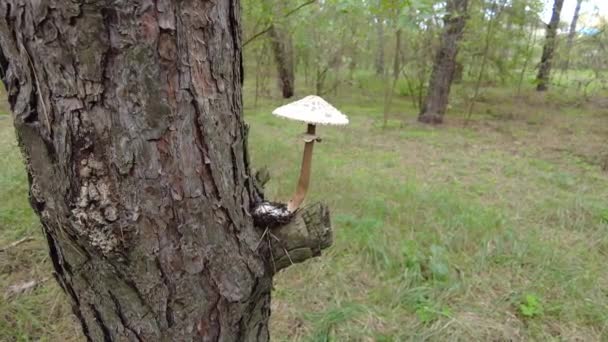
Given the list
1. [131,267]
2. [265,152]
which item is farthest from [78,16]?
[265,152]

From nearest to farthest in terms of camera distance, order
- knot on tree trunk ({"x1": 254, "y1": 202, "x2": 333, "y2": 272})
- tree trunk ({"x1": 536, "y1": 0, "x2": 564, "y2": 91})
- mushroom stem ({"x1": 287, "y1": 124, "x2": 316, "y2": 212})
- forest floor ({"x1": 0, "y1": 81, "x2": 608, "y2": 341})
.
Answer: knot on tree trunk ({"x1": 254, "y1": 202, "x2": 333, "y2": 272})
mushroom stem ({"x1": 287, "y1": 124, "x2": 316, "y2": 212})
forest floor ({"x1": 0, "y1": 81, "x2": 608, "y2": 341})
tree trunk ({"x1": 536, "y1": 0, "x2": 564, "y2": 91})

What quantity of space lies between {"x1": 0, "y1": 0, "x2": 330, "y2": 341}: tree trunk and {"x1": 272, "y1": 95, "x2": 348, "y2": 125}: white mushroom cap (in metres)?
0.35

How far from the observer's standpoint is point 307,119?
1.13 meters

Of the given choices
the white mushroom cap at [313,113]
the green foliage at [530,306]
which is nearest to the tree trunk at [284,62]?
the green foliage at [530,306]

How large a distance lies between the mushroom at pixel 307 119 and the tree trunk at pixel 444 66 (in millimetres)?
6843

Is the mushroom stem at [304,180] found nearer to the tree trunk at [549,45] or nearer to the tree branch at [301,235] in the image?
the tree branch at [301,235]

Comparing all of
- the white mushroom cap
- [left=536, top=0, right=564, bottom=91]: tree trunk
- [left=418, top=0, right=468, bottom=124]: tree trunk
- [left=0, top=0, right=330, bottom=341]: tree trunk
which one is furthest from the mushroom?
[left=536, top=0, right=564, bottom=91]: tree trunk

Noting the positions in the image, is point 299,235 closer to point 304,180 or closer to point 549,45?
point 304,180

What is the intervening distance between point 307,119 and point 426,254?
6.38ft

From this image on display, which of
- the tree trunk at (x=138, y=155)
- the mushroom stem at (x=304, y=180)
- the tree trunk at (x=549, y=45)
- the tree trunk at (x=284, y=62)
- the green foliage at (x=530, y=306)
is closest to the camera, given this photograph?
the tree trunk at (x=138, y=155)

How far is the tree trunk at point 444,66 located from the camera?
7.18 metres

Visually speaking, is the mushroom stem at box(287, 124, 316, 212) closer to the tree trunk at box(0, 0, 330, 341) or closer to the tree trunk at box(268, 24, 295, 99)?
the tree trunk at box(0, 0, 330, 341)

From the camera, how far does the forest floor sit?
2018mm

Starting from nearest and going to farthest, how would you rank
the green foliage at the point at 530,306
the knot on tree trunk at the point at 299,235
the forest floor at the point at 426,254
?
the knot on tree trunk at the point at 299,235 < the forest floor at the point at 426,254 < the green foliage at the point at 530,306
